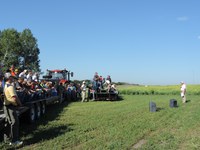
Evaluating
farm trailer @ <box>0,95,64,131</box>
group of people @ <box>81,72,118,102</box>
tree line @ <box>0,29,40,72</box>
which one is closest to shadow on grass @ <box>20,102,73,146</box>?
farm trailer @ <box>0,95,64,131</box>

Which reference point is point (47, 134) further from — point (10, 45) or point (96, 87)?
point (10, 45)

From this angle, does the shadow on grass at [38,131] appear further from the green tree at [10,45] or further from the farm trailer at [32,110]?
the green tree at [10,45]

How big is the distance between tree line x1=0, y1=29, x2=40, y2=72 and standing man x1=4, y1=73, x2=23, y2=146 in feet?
171

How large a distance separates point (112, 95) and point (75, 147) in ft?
59.1

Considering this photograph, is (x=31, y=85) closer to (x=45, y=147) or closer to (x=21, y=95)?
(x=21, y=95)

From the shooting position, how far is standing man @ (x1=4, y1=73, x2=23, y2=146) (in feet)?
26.2

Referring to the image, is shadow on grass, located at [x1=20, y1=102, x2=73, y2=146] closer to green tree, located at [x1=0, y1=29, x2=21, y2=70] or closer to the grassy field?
the grassy field

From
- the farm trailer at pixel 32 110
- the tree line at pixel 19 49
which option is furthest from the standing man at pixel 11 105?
the tree line at pixel 19 49

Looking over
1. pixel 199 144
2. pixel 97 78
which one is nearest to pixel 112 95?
pixel 97 78

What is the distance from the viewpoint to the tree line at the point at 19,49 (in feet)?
205

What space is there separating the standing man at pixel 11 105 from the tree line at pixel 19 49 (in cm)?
5206

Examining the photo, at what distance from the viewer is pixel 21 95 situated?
11.1m

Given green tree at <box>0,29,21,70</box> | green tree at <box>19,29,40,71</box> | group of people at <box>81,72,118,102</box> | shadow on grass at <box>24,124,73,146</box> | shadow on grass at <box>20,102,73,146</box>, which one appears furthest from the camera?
green tree at <box>19,29,40,71</box>

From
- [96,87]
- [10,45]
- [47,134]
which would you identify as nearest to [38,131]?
[47,134]
